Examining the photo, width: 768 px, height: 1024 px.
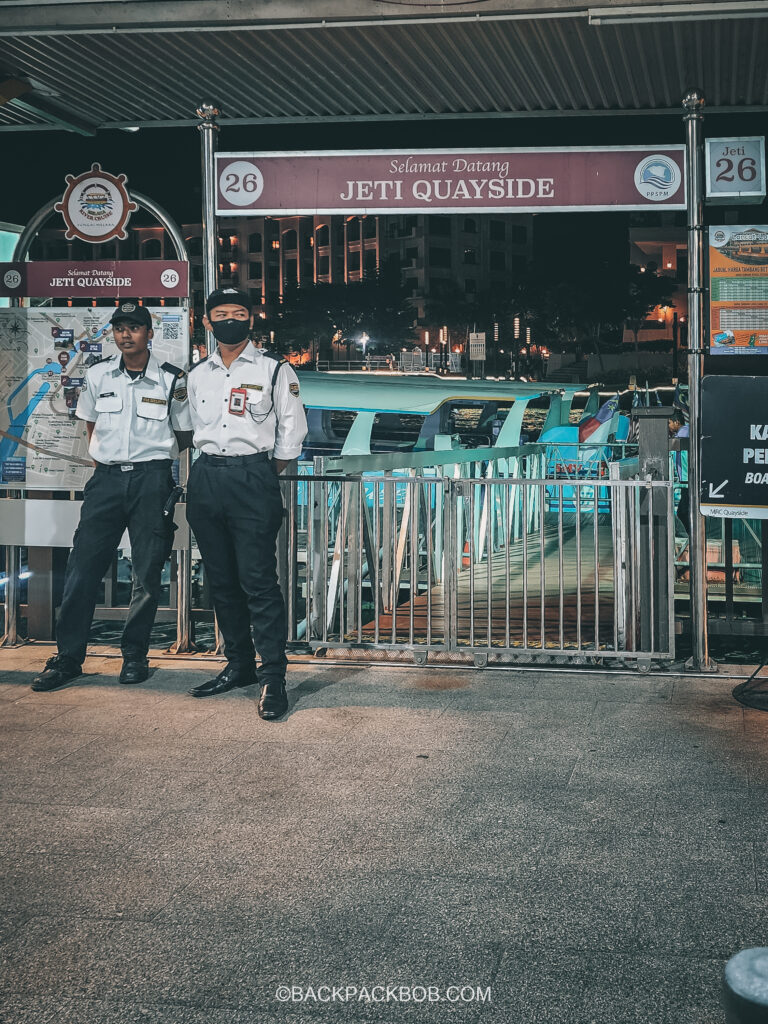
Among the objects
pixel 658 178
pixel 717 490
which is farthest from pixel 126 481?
pixel 658 178

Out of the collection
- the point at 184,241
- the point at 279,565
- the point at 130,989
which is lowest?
the point at 130,989

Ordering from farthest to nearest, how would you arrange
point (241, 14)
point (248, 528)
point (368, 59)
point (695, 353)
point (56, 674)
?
point (368, 59) < point (695, 353) < point (56, 674) < point (241, 14) < point (248, 528)

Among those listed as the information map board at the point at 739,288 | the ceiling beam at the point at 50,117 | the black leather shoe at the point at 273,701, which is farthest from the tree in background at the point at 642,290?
the black leather shoe at the point at 273,701

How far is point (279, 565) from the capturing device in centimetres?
660

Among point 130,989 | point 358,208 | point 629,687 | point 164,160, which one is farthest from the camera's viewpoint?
point 164,160

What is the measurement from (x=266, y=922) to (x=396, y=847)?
0.68 meters

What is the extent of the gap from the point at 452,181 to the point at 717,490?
2386 millimetres

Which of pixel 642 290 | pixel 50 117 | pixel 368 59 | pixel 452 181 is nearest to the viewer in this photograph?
pixel 368 59

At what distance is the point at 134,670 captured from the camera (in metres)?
6.09

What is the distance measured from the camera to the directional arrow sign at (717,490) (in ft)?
20.1

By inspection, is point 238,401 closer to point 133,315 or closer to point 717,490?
point 133,315

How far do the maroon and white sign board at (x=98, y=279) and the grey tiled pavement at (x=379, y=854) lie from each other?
8.01 ft

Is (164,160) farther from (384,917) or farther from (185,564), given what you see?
(384,917)

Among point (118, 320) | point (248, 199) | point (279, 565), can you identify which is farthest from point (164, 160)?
point (279, 565)
